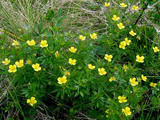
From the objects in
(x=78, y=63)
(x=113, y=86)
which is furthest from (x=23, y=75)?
(x=113, y=86)

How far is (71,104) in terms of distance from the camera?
185 centimetres

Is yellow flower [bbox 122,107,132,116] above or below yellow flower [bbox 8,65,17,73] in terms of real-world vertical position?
below

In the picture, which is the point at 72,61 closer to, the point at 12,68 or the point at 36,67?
the point at 36,67

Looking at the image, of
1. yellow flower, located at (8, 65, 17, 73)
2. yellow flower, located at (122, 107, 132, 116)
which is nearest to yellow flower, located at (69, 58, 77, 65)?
yellow flower, located at (8, 65, 17, 73)

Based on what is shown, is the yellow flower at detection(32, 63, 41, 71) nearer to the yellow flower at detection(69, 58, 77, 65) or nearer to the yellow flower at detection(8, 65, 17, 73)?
the yellow flower at detection(8, 65, 17, 73)

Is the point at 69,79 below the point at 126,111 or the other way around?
the other way around

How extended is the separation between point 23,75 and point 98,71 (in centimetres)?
61

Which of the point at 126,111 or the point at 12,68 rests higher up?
the point at 12,68

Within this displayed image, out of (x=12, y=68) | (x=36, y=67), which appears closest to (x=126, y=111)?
(x=36, y=67)

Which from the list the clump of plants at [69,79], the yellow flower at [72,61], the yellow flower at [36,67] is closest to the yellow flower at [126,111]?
the clump of plants at [69,79]

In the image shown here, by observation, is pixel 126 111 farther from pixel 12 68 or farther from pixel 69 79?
pixel 12 68

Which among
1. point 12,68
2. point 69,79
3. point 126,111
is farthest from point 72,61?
point 126,111

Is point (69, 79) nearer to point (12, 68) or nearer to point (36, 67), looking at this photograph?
point (36, 67)

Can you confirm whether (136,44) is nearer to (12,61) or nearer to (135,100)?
(135,100)
